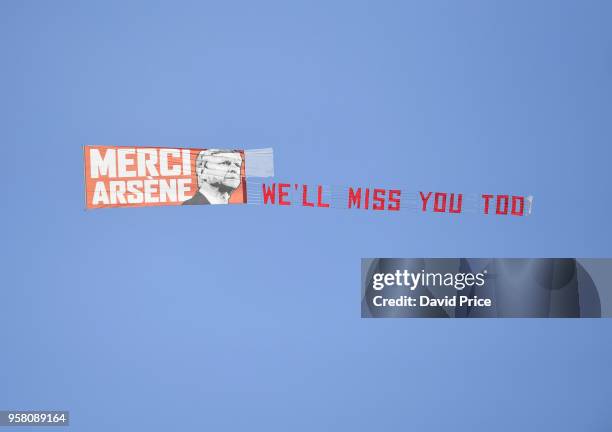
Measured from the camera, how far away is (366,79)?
8.05 feet

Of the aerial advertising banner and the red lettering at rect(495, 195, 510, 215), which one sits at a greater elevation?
the aerial advertising banner

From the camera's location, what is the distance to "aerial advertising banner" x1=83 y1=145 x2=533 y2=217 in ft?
7.91

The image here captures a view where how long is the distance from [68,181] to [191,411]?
39.0 inches

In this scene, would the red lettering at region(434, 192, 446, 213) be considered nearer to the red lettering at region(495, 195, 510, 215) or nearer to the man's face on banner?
the red lettering at region(495, 195, 510, 215)

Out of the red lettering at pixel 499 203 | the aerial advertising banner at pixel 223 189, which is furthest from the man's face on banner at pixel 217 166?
the red lettering at pixel 499 203

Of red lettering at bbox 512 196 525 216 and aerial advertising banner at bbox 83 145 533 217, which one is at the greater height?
aerial advertising banner at bbox 83 145 533 217

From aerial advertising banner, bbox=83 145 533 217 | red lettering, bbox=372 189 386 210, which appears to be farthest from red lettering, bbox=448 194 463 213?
red lettering, bbox=372 189 386 210

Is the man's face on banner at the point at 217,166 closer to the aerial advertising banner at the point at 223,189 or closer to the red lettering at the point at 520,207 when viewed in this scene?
the aerial advertising banner at the point at 223,189

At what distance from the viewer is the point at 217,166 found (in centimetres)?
244

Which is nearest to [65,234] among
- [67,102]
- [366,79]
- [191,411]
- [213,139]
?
[67,102]

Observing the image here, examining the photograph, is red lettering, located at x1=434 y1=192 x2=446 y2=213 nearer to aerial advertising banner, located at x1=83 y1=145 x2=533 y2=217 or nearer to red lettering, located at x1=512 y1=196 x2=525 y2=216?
aerial advertising banner, located at x1=83 y1=145 x2=533 y2=217

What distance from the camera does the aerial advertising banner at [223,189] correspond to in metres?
2.41

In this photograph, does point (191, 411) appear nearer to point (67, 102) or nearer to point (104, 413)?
point (104, 413)

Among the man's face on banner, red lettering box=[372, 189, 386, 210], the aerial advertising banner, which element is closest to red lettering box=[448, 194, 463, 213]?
the aerial advertising banner
